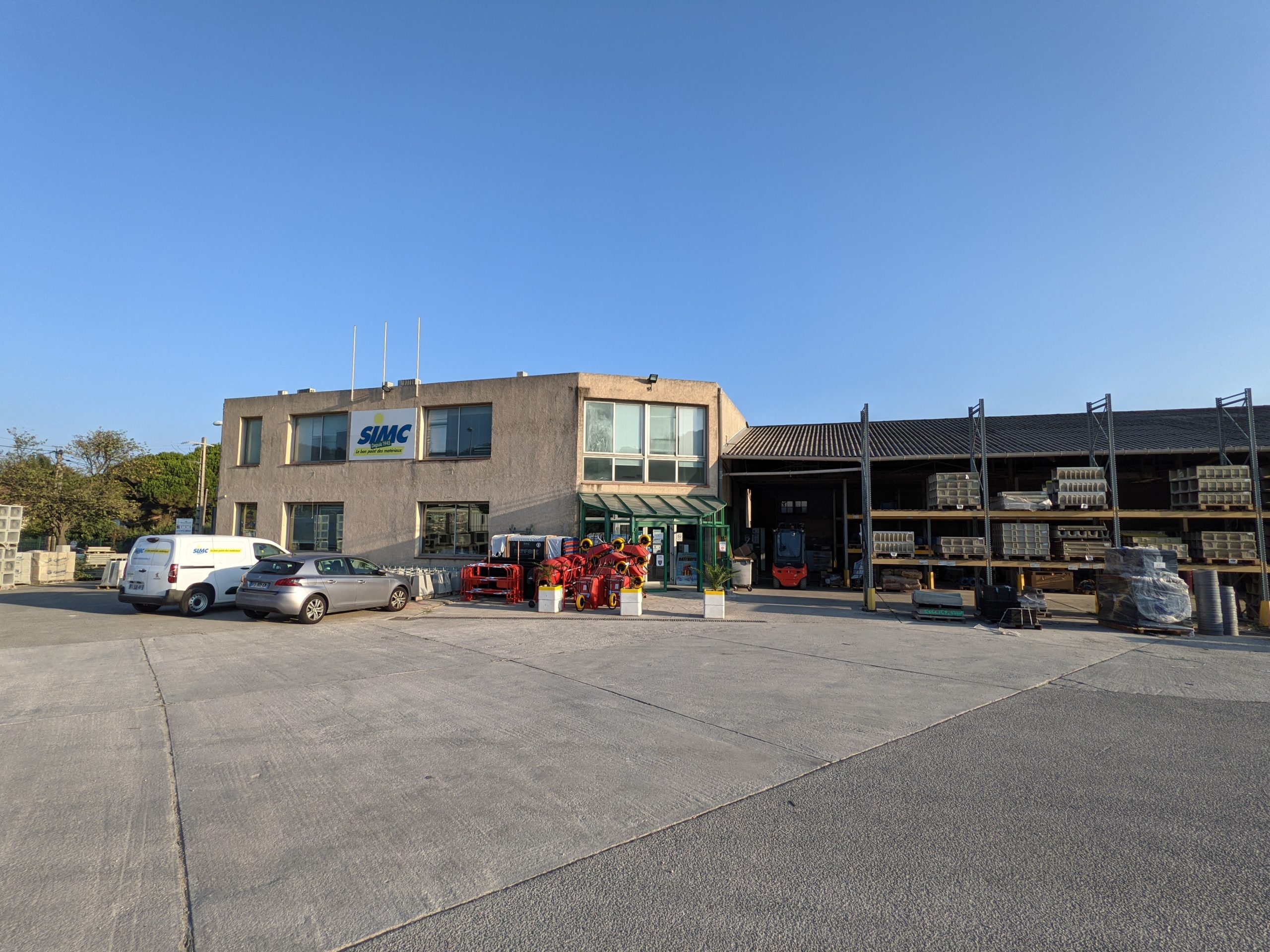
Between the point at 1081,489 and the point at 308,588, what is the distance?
62.8 ft

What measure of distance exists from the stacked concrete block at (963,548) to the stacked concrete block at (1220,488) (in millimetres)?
→ 5219

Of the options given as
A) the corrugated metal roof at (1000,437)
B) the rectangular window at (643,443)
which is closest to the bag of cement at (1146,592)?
the corrugated metal roof at (1000,437)

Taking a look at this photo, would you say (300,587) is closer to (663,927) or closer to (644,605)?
(644,605)

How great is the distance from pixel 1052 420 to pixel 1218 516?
38.6ft

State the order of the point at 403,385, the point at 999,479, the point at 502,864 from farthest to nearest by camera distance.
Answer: the point at 999,479
the point at 403,385
the point at 502,864

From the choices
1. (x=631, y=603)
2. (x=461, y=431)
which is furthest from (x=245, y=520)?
(x=631, y=603)

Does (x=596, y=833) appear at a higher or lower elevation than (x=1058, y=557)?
lower

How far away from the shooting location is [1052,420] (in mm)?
26891

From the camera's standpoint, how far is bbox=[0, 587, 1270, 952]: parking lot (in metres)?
2.93

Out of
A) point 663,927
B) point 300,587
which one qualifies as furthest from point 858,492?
point 663,927

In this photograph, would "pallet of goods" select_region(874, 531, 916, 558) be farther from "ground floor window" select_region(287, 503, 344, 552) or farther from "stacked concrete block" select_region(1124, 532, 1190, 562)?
"ground floor window" select_region(287, 503, 344, 552)

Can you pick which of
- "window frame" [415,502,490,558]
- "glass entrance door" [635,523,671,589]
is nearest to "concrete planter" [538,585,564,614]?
"glass entrance door" [635,523,671,589]

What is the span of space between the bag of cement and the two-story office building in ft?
34.0

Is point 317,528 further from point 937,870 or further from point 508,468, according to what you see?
point 937,870
